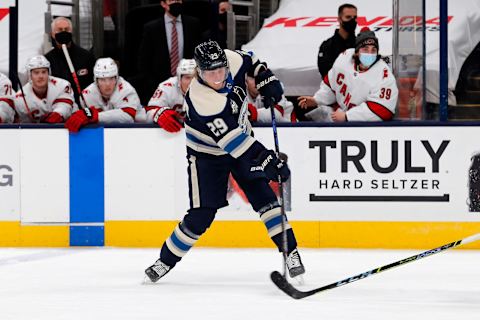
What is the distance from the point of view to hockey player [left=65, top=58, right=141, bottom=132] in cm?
644

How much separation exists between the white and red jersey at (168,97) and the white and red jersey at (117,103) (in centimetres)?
10

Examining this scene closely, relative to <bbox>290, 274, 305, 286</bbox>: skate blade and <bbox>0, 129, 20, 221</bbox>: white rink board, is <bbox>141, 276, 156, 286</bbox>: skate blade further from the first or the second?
<bbox>0, 129, 20, 221</bbox>: white rink board

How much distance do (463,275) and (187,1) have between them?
3.15 meters

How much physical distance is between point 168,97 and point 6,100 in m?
0.93

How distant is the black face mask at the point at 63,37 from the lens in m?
6.91

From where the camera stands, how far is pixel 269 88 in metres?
5.00

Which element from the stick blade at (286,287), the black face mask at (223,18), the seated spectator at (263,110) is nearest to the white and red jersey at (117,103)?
the seated spectator at (263,110)

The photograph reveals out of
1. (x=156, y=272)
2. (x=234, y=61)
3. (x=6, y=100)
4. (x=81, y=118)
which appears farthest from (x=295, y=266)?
(x=6, y=100)

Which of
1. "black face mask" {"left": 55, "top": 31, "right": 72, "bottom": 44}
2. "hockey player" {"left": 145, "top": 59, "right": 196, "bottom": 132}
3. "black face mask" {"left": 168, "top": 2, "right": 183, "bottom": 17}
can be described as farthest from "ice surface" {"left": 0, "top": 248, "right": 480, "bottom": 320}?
"black face mask" {"left": 168, "top": 2, "right": 183, "bottom": 17}

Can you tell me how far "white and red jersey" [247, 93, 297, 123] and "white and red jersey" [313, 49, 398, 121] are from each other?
0.59 ft

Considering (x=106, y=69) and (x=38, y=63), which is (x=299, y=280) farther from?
(x=38, y=63)

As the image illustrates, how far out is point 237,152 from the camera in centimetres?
470

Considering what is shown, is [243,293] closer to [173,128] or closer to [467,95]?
[173,128]

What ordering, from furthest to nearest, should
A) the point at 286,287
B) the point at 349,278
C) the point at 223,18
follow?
the point at 223,18 → the point at 286,287 → the point at 349,278
